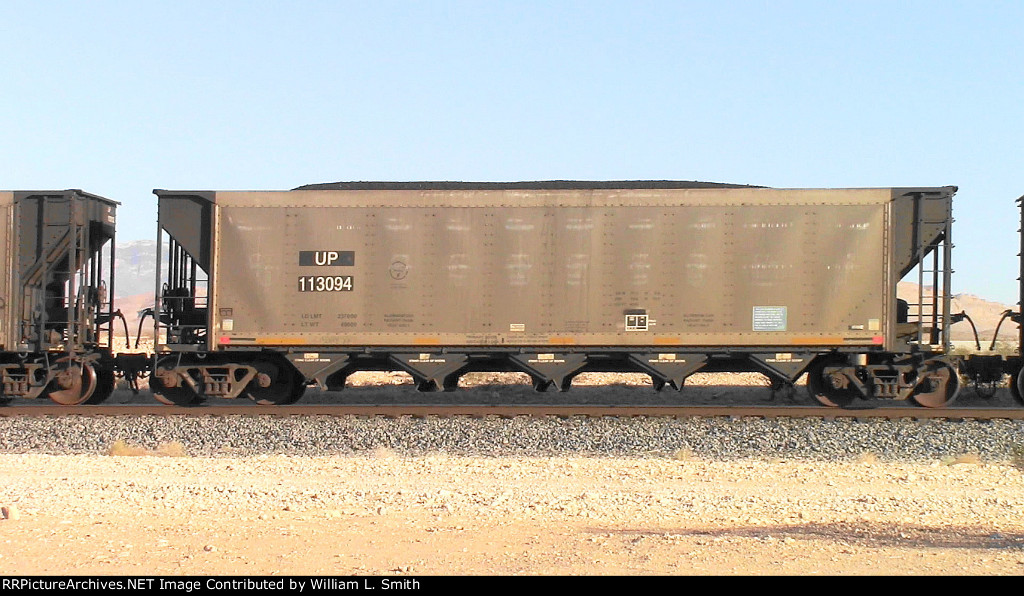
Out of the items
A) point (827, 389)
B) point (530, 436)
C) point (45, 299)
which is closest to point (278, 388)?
point (45, 299)

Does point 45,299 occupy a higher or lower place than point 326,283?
lower

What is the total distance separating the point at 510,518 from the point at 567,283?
694 cm

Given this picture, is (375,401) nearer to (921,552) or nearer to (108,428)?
(108,428)

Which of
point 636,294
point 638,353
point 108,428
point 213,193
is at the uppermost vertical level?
point 213,193

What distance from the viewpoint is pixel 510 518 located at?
262 inches

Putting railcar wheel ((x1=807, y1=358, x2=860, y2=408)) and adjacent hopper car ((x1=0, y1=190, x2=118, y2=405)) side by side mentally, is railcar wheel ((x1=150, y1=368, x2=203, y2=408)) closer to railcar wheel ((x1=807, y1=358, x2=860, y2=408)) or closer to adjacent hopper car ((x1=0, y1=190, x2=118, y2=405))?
adjacent hopper car ((x1=0, y1=190, x2=118, y2=405))

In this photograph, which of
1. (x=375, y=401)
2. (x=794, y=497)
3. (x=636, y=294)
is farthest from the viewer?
(x=375, y=401)

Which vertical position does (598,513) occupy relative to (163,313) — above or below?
below

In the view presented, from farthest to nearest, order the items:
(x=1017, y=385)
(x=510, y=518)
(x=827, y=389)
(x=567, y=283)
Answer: (x=1017, y=385) → (x=827, y=389) → (x=567, y=283) → (x=510, y=518)

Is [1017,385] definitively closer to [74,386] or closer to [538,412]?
[538,412]

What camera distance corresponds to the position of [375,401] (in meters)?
15.7

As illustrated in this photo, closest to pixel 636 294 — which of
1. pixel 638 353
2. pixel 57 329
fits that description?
pixel 638 353

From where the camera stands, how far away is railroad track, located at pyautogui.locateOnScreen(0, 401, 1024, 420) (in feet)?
41.9

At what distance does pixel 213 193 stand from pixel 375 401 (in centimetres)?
458
